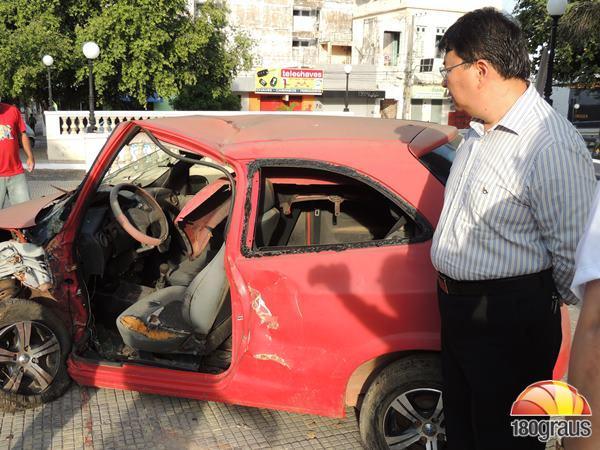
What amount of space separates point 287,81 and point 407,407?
118 ft

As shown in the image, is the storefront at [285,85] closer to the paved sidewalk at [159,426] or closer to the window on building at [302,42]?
the window on building at [302,42]

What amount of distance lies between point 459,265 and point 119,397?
2424mm

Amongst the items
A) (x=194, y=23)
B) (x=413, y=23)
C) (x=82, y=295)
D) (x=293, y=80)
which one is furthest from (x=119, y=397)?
(x=413, y=23)

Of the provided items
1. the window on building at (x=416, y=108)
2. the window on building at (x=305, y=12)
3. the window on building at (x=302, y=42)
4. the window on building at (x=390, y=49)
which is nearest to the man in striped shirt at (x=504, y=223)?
the window on building at (x=416, y=108)

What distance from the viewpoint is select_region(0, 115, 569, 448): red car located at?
99.6 inches

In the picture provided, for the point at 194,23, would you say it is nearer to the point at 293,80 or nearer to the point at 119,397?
the point at 293,80

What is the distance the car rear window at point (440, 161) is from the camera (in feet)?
8.60

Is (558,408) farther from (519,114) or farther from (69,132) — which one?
(69,132)

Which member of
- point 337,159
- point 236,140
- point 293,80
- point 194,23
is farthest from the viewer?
point 293,80

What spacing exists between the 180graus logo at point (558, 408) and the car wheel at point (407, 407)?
1073 mm

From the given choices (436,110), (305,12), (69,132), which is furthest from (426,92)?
(69,132)

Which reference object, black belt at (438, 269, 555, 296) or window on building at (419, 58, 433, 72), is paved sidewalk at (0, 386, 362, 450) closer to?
black belt at (438, 269, 555, 296)

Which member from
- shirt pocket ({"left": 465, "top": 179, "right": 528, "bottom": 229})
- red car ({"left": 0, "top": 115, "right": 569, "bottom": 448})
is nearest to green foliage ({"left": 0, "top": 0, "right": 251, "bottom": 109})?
red car ({"left": 0, "top": 115, "right": 569, "bottom": 448})

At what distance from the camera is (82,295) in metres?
3.34
